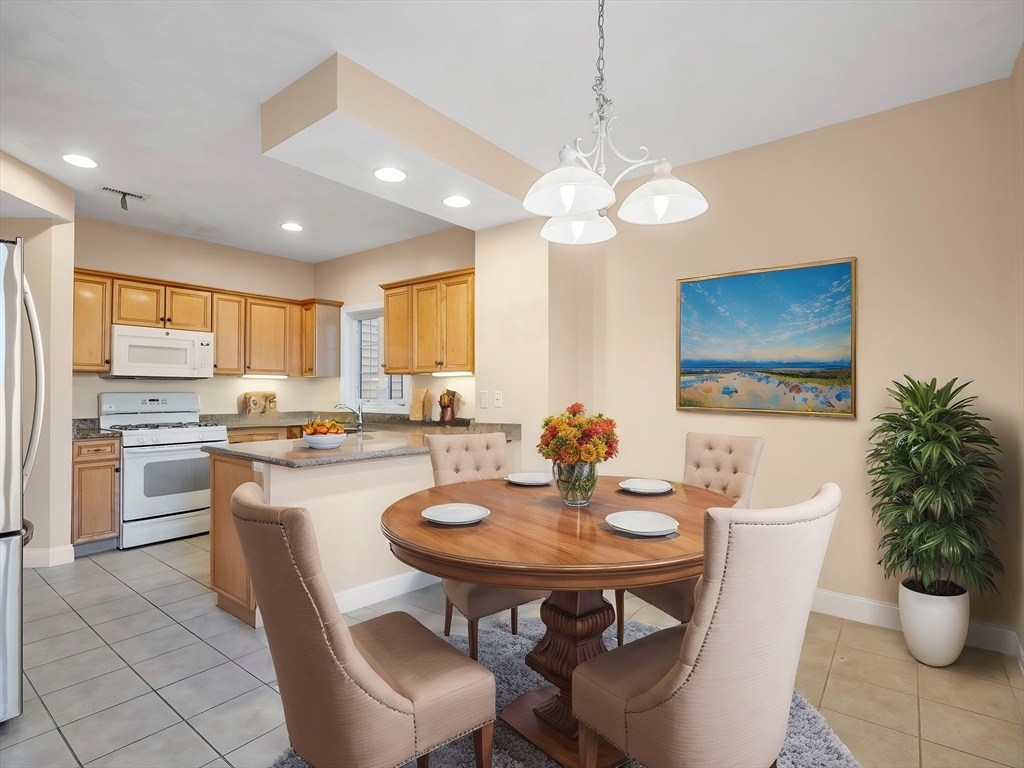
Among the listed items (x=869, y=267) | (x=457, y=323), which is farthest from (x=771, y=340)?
(x=457, y=323)

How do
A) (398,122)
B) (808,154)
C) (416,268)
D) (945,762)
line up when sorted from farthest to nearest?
(416,268) → (808,154) → (398,122) → (945,762)

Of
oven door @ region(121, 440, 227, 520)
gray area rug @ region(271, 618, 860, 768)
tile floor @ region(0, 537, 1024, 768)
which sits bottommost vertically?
tile floor @ region(0, 537, 1024, 768)

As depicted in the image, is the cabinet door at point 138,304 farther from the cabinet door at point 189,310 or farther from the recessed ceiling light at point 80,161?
the recessed ceiling light at point 80,161

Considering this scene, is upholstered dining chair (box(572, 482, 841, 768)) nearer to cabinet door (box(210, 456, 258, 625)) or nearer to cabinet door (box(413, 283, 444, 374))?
cabinet door (box(210, 456, 258, 625))

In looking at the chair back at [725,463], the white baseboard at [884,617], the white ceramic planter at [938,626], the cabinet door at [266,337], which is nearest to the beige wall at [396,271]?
the cabinet door at [266,337]

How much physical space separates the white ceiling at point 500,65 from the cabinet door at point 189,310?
64.2 inches

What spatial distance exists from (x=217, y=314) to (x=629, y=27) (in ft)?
15.0

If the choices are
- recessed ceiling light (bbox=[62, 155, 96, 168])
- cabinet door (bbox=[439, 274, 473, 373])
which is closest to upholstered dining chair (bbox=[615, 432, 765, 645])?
cabinet door (bbox=[439, 274, 473, 373])

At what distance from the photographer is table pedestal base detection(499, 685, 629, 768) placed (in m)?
1.72

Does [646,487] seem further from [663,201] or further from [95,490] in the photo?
[95,490]

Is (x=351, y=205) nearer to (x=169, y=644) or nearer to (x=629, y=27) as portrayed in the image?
(x=629, y=27)

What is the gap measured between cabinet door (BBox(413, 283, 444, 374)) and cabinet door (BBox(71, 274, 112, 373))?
253cm

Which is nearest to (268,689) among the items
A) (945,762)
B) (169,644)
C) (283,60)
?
(169,644)

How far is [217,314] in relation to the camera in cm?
523
